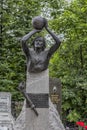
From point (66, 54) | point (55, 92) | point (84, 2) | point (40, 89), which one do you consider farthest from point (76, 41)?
point (40, 89)

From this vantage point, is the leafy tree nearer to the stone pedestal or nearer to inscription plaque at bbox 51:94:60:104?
inscription plaque at bbox 51:94:60:104

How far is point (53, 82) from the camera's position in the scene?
11.6m

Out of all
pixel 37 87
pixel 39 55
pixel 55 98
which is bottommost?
pixel 55 98

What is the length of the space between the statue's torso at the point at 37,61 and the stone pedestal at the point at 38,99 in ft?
0.45

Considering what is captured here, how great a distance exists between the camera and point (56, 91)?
456 inches

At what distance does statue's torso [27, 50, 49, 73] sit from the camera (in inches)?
273

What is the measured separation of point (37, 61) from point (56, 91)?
15.6 ft

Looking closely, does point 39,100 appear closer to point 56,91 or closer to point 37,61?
point 37,61

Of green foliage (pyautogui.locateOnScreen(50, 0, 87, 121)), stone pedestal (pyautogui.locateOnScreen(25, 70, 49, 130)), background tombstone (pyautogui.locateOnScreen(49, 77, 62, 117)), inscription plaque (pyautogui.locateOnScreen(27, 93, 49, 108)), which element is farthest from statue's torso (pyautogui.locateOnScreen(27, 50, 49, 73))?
green foliage (pyautogui.locateOnScreen(50, 0, 87, 121))

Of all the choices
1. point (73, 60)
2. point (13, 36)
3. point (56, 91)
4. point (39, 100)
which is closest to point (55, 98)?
point (56, 91)

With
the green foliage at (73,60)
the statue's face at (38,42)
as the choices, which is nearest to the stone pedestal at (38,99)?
the statue's face at (38,42)

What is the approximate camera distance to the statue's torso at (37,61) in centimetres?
693

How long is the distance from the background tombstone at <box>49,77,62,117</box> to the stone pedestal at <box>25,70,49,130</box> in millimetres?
4609

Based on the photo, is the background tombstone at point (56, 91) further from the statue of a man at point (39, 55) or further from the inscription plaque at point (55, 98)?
the statue of a man at point (39, 55)
